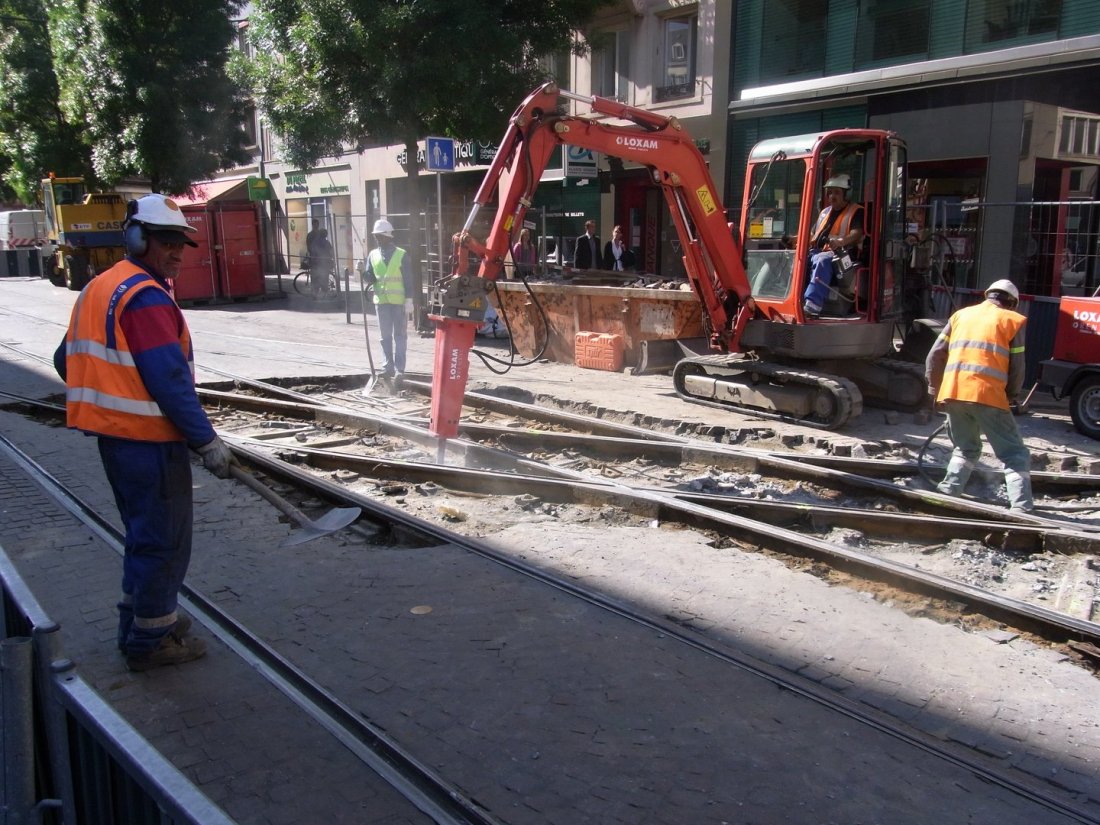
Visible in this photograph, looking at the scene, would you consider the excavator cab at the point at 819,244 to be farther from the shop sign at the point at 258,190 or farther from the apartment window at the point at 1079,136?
the shop sign at the point at 258,190

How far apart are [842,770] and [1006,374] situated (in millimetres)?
4433

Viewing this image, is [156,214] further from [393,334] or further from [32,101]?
[32,101]

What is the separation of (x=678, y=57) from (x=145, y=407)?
18898mm

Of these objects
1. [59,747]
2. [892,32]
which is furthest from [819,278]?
[59,747]

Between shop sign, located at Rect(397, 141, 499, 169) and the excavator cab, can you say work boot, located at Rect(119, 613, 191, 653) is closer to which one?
the excavator cab

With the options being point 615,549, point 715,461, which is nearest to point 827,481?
point 715,461

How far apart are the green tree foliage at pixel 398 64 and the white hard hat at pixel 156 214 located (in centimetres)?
1336

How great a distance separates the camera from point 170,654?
4.37 meters

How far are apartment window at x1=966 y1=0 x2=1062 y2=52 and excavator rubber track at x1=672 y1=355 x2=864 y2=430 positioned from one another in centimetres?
824

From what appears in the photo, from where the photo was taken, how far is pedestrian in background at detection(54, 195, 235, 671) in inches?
160

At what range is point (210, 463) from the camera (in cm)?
432

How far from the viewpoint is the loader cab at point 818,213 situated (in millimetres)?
9805

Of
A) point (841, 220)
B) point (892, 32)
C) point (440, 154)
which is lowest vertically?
point (841, 220)

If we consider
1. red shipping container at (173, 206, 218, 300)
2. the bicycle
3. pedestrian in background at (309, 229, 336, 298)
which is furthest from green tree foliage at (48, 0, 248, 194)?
pedestrian in background at (309, 229, 336, 298)
